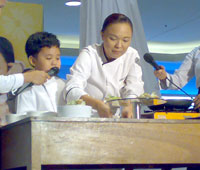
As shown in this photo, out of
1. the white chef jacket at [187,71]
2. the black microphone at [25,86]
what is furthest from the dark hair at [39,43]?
the white chef jacket at [187,71]

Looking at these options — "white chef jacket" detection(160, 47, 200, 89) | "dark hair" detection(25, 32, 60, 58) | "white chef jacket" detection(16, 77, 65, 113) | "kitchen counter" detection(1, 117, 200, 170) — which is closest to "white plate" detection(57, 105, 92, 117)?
"kitchen counter" detection(1, 117, 200, 170)

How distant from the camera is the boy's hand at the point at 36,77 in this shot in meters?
1.94

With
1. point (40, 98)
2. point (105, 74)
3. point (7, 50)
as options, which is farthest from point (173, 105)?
point (7, 50)

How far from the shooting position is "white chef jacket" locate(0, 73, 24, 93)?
1.88 metres

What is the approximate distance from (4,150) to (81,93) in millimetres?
392

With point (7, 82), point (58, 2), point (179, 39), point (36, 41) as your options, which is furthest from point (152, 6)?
point (7, 82)

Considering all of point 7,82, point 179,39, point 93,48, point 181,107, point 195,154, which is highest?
point 179,39

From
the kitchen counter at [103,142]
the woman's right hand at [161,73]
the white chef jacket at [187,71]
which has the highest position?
the white chef jacket at [187,71]

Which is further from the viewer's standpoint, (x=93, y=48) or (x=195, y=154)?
(x=93, y=48)

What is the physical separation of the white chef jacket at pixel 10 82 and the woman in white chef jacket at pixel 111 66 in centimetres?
22

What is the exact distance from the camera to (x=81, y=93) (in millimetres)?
1711

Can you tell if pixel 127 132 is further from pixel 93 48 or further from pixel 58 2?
pixel 58 2

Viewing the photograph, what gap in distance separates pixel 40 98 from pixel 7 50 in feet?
2.75

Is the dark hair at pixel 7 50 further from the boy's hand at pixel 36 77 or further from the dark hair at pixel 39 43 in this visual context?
the boy's hand at pixel 36 77
